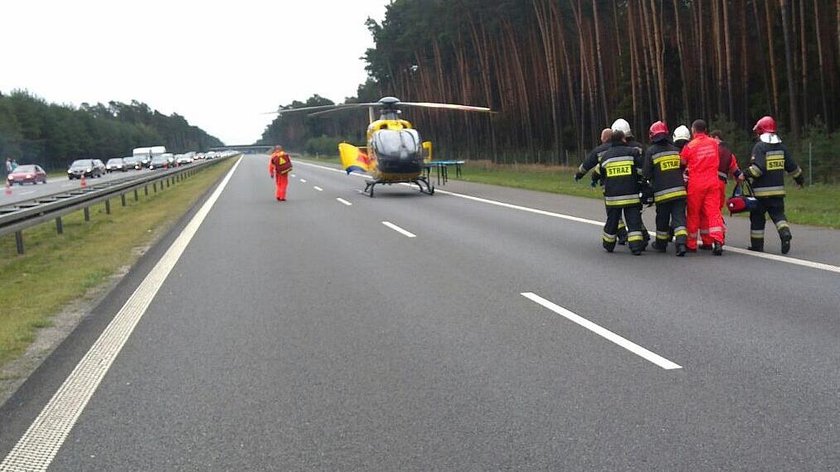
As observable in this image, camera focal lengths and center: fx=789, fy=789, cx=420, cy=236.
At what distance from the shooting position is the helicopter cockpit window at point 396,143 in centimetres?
2519

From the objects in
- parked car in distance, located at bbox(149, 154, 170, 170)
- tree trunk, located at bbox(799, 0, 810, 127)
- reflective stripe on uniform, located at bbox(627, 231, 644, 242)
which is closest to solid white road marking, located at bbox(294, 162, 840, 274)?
reflective stripe on uniform, located at bbox(627, 231, 644, 242)

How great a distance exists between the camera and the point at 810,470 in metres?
3.84

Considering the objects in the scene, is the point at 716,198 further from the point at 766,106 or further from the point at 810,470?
the point at 766,106

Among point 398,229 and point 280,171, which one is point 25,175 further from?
point 398,229

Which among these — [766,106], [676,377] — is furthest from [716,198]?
[766,106]

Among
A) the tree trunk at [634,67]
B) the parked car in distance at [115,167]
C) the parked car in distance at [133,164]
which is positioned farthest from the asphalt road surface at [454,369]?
the parked car in distance at [133,164]

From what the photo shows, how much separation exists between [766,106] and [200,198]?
1064 inches

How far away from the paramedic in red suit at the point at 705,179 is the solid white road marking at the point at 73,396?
723cm

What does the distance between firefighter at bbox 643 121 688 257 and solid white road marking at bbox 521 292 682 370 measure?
11.0ft

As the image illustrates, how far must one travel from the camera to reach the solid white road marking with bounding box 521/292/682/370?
18.9 ft

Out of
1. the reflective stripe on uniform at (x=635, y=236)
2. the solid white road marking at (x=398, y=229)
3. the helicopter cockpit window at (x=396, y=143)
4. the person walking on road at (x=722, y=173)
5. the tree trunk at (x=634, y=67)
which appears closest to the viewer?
the person walking on road at (x=722, y=173)

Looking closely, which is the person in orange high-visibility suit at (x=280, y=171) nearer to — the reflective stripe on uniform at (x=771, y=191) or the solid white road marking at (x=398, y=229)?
the solid white road marking at (x=398, y=229)

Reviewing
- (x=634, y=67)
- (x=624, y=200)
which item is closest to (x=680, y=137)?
(x=624, y=200)

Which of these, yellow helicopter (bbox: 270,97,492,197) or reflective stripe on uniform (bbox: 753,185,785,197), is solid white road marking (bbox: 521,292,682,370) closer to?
reflective stripe on uniform (bbox: 753,185,785,197)
